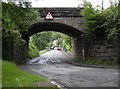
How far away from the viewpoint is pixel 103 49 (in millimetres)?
33125

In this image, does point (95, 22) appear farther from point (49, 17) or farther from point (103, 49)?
point (49, 17)

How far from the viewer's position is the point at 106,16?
32.4m

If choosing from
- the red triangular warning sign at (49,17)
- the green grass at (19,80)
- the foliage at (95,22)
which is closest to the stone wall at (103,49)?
the foliage at (95,22)

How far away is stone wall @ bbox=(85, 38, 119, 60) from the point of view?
106 ft

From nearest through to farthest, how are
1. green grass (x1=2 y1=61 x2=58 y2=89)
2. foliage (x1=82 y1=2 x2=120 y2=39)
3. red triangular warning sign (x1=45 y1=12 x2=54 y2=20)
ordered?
green grass (x1=2 y1=61 x2=58 y2=89)
foliage (x1=82 y1=2 x2=120 y2=39)
red triangular warning sign (x1=45 y1=12 x2=54 y2=20)

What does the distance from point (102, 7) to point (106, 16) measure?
8.51 ft

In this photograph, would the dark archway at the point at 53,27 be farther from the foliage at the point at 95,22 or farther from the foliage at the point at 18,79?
the foliage at the point at 18,79

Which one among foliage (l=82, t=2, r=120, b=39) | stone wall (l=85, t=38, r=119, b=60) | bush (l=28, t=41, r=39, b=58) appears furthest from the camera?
bush (l=28, t=41, r=39, b=58)

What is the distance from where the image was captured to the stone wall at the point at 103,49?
32375mm

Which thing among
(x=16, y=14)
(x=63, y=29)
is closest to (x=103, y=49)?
(x=63, y=29)

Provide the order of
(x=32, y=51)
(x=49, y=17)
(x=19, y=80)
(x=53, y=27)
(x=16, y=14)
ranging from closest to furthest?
(x=16, y=14) → (x=19, y=80) → (x=49, y=17) → (x=53, y=27) → (x=32, y=51)

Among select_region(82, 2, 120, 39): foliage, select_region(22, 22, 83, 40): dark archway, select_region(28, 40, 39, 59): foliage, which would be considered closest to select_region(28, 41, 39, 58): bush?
select_region(28, 40, 39, 59): foliage

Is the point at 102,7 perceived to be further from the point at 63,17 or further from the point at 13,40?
the point at 13,40

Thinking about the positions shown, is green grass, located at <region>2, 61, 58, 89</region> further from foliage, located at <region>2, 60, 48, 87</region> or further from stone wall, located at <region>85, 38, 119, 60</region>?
stone wall, located at <region>85, 38, 119, 60</region>
